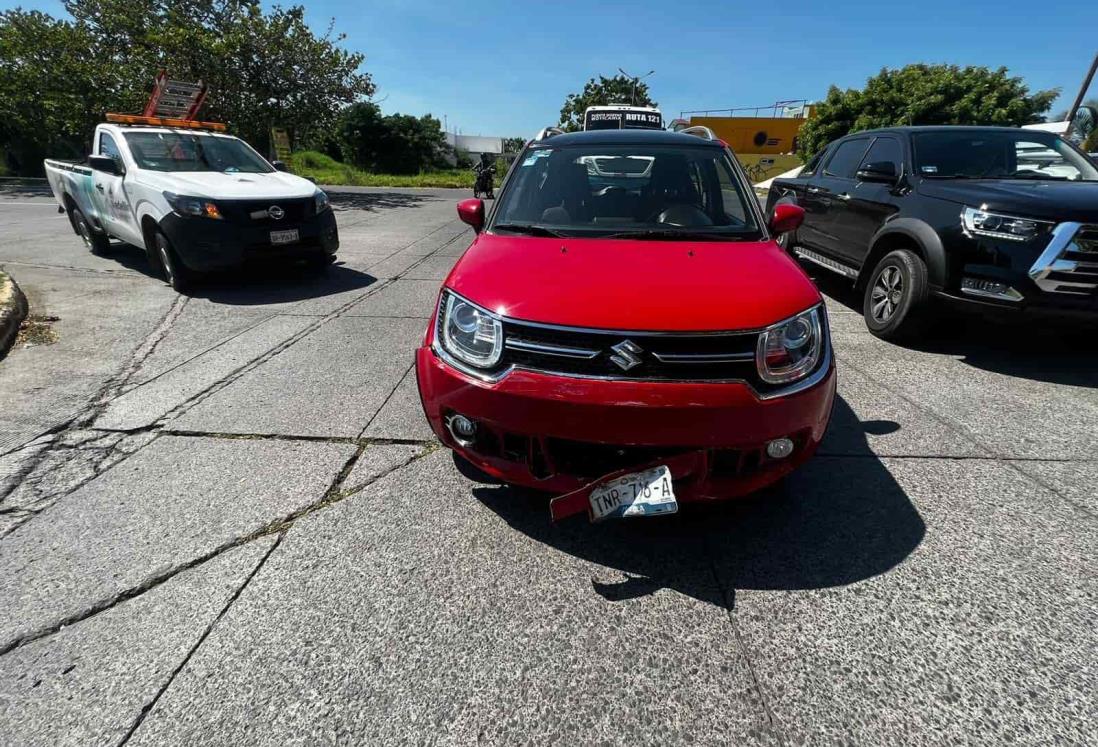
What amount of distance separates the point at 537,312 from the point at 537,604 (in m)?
1.09

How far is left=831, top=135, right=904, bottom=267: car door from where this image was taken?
484cm

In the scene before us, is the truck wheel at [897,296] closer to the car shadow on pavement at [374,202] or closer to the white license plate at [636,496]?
the white license plate at [636,496]

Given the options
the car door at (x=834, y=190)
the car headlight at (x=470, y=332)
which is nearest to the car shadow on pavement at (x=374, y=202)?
the car door at (x=834, y=190)

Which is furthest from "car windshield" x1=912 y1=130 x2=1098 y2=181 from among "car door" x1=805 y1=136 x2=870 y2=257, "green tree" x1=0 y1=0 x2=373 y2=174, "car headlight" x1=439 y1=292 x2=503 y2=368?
"green tree" x1=0 y1=0 x2=373 y2=174

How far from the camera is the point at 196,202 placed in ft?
→ 18.0

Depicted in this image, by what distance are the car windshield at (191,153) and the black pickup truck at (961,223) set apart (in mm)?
7278

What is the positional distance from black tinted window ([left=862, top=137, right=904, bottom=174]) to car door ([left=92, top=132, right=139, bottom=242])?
839 cm

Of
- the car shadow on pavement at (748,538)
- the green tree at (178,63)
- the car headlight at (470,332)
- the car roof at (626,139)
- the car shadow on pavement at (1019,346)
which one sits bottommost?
the car shadow on pavement at (748,538)

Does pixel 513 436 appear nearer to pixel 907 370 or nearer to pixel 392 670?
pixel 392 670

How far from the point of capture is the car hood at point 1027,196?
353 centimetres

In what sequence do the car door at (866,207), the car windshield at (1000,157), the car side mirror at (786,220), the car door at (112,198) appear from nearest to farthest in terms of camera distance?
the car side mirror at (786,220), the car windshield at (1000,157), the car door at (866,207), the car door at (112,198)

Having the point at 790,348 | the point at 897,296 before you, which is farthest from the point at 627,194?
the point at 897,296

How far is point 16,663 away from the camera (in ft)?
5.47

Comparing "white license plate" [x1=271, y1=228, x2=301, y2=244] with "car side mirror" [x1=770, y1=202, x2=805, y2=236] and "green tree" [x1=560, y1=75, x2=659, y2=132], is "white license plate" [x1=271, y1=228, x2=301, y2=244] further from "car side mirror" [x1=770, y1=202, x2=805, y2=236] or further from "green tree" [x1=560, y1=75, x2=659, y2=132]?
"green tree" [x1=560, y1=75, x2=659, y2=132]
